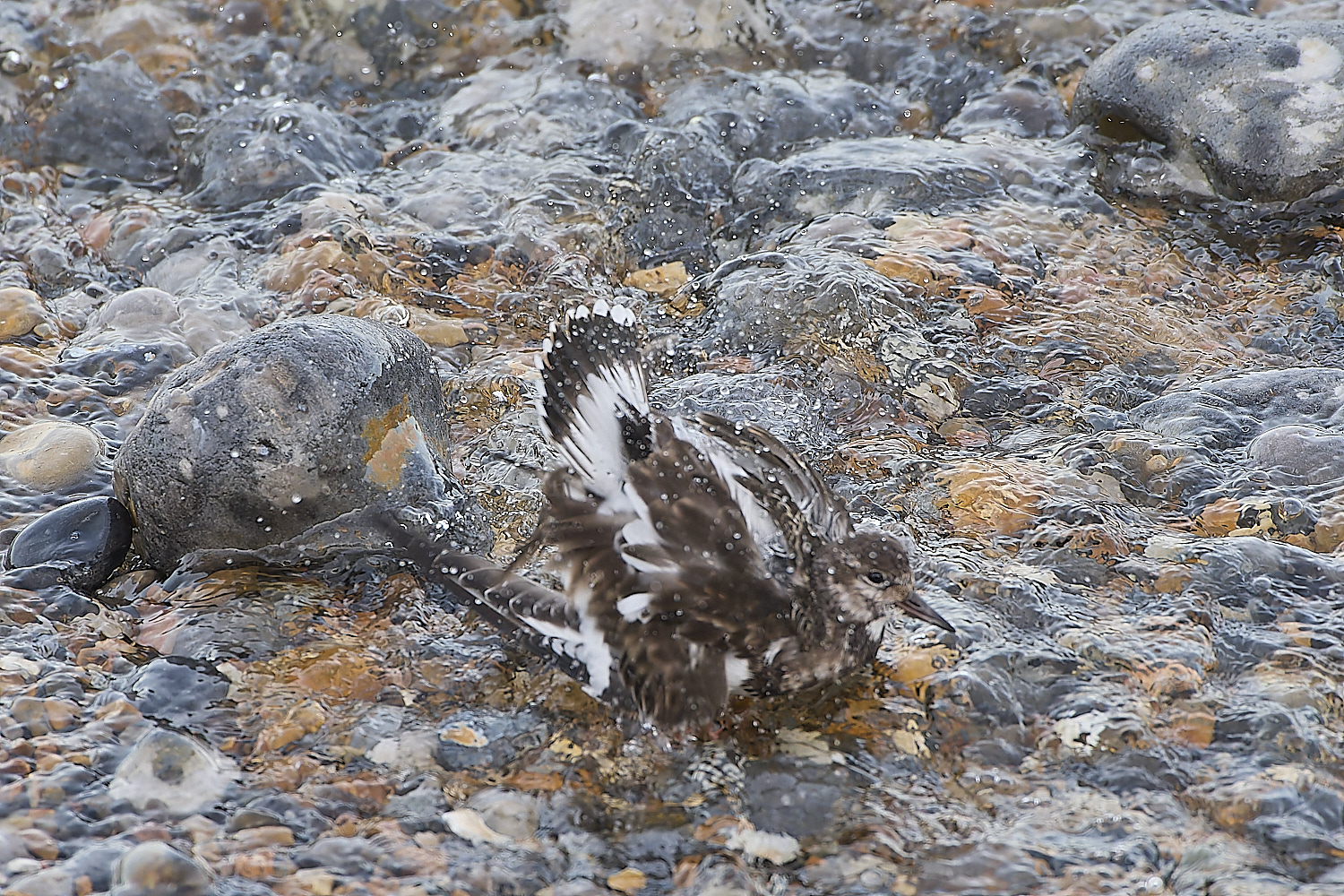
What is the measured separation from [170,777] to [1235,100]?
6.46m

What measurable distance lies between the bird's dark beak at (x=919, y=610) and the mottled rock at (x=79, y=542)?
308cm

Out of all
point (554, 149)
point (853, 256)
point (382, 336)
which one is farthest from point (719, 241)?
point (382, 336)

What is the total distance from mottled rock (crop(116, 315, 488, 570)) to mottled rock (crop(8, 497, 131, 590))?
9cm

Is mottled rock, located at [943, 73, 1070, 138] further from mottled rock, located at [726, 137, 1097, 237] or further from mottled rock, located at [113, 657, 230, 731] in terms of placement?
mottled rock, located at [113, 657, 230, 731]

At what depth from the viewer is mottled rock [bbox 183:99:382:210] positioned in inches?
292

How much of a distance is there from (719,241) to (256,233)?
2665 mm

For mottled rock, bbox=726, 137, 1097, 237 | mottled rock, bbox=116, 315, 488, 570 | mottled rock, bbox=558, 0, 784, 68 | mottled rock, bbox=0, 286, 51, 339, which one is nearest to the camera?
mottled rock, bbox=116, 315, 488, 570

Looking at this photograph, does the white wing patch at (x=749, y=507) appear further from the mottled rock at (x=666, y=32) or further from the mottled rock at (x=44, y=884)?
the mottled rock at (x=666, y=32)

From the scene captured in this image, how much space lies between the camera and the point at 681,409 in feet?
19.3

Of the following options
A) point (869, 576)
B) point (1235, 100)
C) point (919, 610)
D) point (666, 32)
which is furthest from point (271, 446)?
point (1235, 100)

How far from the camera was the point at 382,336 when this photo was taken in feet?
17.1

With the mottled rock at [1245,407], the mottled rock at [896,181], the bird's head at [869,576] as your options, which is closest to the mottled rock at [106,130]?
the mottled rock at [896,181]

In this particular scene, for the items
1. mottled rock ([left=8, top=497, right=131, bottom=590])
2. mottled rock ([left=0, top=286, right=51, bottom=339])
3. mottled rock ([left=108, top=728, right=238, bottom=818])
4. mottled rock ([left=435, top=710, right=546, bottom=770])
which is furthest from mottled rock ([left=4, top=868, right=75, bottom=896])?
Answer: mottled rock ([left=0, top=286, right=51, bottom=339])

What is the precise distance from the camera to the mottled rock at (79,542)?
4824 mm
